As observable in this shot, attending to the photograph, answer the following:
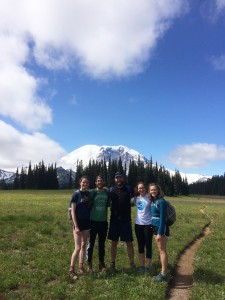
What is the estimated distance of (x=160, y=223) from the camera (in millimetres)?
13352

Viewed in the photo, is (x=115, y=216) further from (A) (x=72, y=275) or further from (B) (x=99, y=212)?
(A) (x=72, y=275)

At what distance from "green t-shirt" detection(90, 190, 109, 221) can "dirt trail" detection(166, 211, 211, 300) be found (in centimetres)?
366

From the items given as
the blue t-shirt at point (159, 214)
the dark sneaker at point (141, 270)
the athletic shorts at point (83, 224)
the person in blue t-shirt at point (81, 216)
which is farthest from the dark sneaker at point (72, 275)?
the blue t-shirt at point (159, 214)

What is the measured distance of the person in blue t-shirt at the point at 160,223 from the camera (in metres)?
13.3

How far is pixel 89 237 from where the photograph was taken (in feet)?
48.5

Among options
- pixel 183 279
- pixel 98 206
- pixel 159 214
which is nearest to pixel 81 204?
pixel 98 206

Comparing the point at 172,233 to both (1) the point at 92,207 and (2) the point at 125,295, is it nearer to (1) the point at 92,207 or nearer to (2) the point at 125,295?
(1) the point at 92,207

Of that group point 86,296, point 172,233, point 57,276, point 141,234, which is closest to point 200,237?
point 172,233

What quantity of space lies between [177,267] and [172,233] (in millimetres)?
10361

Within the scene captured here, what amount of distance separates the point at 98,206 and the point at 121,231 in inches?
55.2

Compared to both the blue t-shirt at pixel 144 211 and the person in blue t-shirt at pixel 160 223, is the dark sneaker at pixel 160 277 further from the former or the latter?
the blue t-shirt at pixel 144 211

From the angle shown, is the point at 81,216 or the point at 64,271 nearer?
the point at 81,216

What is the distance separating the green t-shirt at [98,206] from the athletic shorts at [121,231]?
2.04 feet

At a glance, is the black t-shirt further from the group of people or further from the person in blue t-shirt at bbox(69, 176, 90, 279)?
the person in blue t-shirt at bbox(69, 176, 90, 279)
